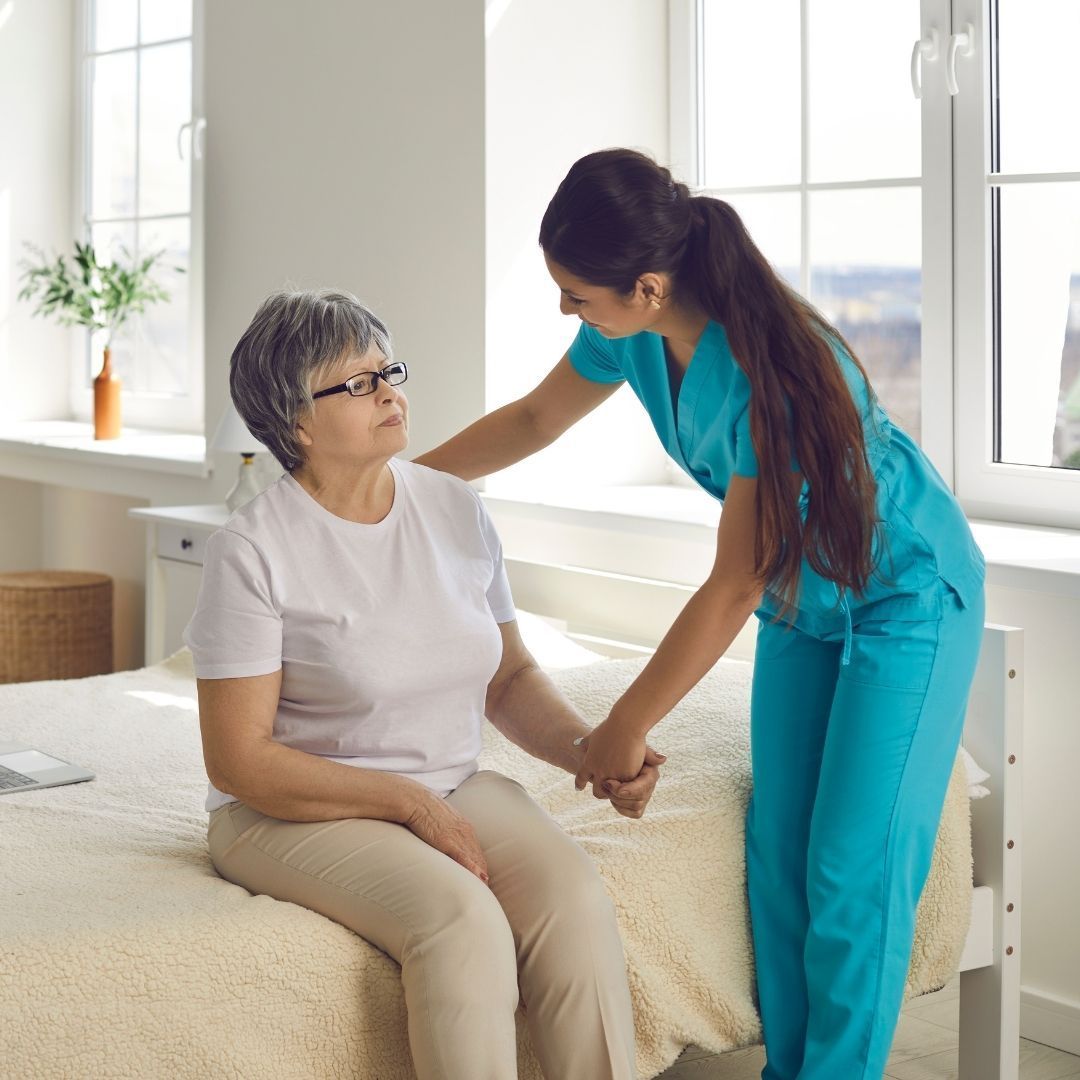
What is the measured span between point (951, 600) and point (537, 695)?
501mm

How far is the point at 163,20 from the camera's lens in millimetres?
4609

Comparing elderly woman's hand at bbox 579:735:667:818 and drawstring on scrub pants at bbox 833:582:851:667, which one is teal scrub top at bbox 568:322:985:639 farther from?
elderly woman's hand at bbox 579:735:667:818

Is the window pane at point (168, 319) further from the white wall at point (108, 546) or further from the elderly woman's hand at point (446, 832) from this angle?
the elderly woman's hand at point (446, 832)

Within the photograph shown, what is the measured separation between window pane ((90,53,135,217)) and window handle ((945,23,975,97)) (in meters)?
2.94

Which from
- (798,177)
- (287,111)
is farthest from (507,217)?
(287,111)

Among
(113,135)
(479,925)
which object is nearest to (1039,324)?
(479,925)

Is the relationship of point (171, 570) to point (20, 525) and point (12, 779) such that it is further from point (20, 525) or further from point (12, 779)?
point (20, 525)

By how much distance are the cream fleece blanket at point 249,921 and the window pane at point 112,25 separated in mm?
3006

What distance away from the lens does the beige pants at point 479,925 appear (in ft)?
4.67

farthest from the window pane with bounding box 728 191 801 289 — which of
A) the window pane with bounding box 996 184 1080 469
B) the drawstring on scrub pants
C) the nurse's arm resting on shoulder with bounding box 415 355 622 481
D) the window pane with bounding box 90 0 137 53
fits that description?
the window pane with bounding box 90 0 137 53

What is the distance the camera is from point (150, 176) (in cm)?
468

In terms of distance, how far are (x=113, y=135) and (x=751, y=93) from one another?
8.40 ft

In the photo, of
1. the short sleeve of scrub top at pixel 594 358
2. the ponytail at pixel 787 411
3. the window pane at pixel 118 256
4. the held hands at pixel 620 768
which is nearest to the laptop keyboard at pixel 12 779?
the held hands at pixel 620 768

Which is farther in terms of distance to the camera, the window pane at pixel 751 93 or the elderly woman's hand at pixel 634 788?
the window pane at pixel 751 93
